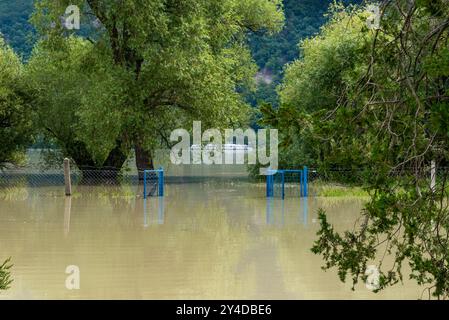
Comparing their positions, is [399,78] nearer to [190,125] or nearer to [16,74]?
[190,125]

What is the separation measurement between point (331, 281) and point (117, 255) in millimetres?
4569

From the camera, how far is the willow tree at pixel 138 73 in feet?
121

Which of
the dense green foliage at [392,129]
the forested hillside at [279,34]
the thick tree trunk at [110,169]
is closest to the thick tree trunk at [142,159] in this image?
the thick tree trunk at [110,169]

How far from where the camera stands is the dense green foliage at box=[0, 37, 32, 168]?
41094 millimetres

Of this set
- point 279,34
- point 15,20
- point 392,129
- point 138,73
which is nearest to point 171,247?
point 392,129

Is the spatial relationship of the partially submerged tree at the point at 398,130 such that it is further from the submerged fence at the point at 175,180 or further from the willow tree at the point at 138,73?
the willow tree at the point at 138,73

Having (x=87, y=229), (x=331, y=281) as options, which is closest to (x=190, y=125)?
(x=87, y=229)

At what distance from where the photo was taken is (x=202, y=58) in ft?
123

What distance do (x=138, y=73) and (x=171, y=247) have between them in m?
22.5

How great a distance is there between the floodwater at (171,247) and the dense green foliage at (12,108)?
32.8 feet

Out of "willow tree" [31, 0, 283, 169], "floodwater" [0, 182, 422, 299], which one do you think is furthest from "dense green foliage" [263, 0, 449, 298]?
"willow tree" [31, 0, 283, 169]

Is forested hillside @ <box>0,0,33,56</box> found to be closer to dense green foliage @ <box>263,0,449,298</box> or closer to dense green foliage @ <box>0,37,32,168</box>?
dense green foliage @ <box>0,37,32,168</box>

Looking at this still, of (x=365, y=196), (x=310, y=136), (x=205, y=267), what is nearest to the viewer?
(x=310, y=136)

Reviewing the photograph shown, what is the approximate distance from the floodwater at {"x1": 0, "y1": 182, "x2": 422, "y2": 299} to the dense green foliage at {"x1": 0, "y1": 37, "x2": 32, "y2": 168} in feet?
32.8
